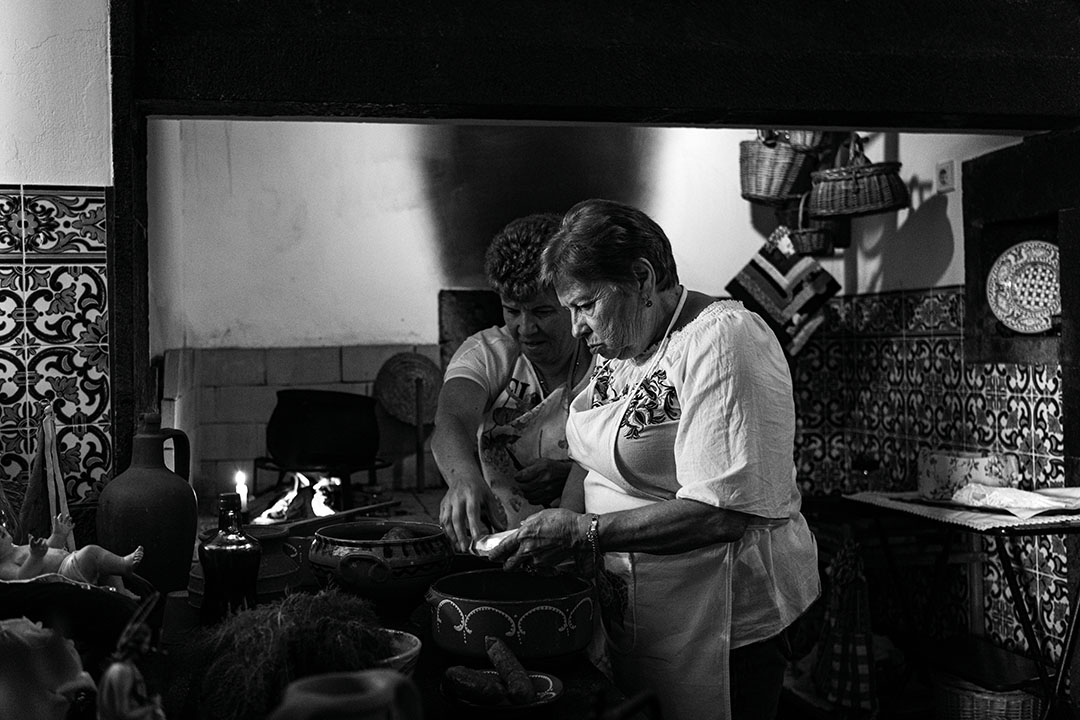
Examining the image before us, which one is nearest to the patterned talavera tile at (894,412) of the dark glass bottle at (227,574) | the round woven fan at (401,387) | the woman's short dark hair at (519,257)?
the round woven fan at (401,387)

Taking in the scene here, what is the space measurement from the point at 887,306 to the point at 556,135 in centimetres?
198

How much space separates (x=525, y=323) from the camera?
9.04ft

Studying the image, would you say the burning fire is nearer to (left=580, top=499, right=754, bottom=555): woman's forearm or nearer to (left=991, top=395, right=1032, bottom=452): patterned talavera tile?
(left=580, top=499, right=754, bottom=555): woman's forearm

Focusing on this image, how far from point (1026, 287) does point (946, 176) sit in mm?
903

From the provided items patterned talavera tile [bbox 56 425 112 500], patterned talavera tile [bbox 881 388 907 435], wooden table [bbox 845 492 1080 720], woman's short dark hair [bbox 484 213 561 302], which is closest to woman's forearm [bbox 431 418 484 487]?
woman's short dark hair [bbox 484 213 561 302]

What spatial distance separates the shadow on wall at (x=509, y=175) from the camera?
5.65 metres

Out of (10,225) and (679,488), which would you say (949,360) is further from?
(10,225)

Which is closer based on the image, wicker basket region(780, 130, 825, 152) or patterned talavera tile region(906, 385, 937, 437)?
patterned talavera tile region(906, 385, 937, 437)

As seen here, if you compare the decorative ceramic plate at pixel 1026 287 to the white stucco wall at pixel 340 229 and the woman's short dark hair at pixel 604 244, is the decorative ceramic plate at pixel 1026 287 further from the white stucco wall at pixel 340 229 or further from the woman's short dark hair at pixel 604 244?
the woman's short dark hair at pixel 604 244

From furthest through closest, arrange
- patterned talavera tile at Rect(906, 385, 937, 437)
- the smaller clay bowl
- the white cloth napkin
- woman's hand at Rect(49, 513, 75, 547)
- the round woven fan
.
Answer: the round woven fan
patterned talavera tile at Rect(906, 385, 937, 437)
the white cloth napkin
woman's hand at Rect(49, 513, 75, 547)
the smaller clay bowl

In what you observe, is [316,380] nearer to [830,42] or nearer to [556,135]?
[556,135]

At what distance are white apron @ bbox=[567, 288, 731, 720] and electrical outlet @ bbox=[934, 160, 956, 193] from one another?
2679mm

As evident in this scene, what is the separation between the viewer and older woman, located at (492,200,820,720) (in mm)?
1985

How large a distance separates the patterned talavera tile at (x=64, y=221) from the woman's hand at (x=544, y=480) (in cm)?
116
